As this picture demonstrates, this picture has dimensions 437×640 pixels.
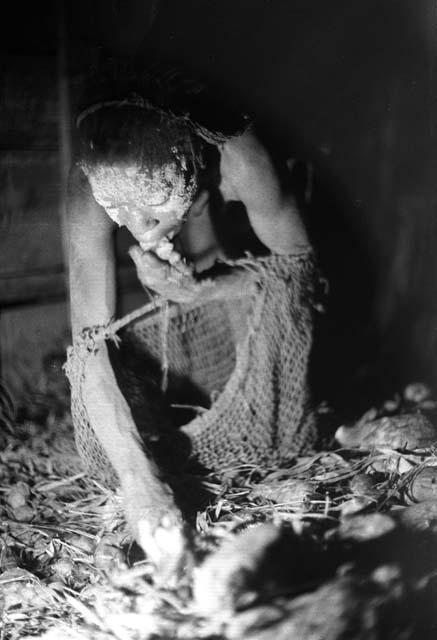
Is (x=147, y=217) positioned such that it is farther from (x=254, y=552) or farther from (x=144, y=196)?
(x=254, y=552)

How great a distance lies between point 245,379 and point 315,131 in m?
0.73

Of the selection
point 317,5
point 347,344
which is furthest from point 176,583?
point 317,5

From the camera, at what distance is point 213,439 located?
115 cm

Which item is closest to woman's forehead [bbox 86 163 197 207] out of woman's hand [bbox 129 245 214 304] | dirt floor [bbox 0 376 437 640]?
woman's hand [bbox 129 245 214 304]

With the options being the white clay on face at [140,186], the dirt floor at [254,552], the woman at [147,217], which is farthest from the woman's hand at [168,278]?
the dirt floor at [254,552]

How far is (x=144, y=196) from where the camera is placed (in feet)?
2.90

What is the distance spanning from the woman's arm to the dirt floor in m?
0.08

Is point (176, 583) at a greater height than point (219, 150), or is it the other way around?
point (219, 150)

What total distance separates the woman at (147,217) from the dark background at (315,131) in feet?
0.33

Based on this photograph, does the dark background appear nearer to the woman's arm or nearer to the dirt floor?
the woman's arm

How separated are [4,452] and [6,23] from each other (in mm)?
850

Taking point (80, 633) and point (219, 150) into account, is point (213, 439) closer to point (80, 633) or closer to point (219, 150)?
point (80, 633)

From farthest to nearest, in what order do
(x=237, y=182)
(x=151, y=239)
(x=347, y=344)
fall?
1. (x=347, y=344)
2. (x=237, y=182)
3. (x=151, y=239)

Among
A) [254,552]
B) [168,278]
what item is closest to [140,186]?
[168,278]
